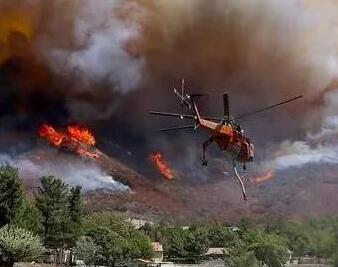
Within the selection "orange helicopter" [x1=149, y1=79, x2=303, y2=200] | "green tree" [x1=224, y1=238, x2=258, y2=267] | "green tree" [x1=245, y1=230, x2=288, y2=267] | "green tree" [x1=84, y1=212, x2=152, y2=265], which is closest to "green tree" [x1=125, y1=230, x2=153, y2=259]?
"green tree" [x1=84, y1=212, x2=152, y2=265]

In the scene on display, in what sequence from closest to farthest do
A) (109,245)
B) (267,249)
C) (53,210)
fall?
(267,249) < (109,245) < (53,210)

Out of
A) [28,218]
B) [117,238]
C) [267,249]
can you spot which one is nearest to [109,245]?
[117,238]

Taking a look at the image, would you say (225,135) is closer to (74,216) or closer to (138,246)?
(138,246)

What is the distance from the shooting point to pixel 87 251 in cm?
6619

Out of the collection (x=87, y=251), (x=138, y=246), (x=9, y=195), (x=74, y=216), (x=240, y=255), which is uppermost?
(x=74, y=216)

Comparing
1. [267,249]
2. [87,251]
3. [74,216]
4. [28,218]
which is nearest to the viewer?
[267,249]

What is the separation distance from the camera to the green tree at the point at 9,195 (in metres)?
58.4

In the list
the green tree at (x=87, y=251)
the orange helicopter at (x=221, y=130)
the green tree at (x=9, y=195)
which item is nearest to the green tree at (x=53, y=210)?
the green tree at (x=87, y=251)

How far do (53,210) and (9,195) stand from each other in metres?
14.1

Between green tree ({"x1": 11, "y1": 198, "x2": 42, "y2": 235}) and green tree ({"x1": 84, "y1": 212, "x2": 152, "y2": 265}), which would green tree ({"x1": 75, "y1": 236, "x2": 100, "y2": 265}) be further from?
green tree ({"x1": 11, "y1": 198, "x2": 42, "y2": 235})

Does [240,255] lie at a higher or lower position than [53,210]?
lower

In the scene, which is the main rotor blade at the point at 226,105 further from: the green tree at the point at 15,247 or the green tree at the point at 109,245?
the green tree at the point at 109,245

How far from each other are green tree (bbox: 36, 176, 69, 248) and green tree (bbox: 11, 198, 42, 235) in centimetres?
317

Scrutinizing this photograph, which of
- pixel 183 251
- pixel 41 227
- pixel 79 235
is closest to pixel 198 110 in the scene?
pixel 41 227
